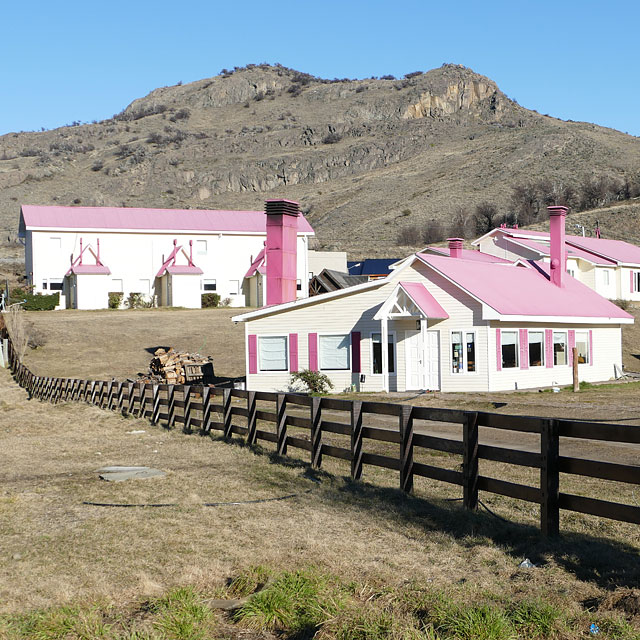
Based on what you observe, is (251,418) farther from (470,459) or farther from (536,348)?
(536,348)

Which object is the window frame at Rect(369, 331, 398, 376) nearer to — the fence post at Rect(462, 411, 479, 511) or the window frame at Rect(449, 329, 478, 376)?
the window frame at Rect(449, 329, 478, 376)

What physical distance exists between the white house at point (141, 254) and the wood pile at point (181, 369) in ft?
76.0

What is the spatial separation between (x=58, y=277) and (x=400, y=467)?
49.3m

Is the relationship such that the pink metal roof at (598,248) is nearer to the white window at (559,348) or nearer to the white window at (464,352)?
the white window at (559,348)

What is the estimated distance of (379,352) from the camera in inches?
1091

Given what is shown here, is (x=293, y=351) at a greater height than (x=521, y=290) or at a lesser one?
lesser

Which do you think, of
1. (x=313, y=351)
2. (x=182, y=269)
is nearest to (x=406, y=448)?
(x=313, y=351)

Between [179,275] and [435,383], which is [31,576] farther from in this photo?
[179,275]

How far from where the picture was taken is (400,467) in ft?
29.9

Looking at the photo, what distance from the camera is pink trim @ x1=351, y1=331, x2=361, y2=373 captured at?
91.5 ft

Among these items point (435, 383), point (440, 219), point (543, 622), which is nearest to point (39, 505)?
point (543, 622)

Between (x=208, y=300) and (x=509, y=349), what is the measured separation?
3174 cm

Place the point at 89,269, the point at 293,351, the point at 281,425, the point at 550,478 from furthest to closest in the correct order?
the point at 89,269
the point at 293,351
the point at 281,425
the point at 550,478

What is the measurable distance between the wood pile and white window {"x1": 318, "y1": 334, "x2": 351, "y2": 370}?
4.55 meters
